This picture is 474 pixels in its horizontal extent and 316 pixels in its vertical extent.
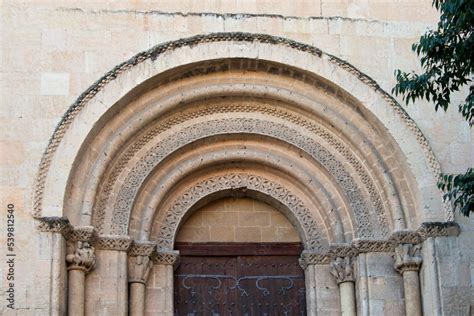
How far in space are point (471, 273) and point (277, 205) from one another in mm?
2650

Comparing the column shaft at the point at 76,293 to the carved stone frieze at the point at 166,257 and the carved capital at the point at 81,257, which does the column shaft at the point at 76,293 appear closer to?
the carved capital at the point at 81,257

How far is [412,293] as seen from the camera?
38.1ft

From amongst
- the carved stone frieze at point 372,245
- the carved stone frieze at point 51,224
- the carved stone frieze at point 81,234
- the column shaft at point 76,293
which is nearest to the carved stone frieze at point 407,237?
the carved stone frieze at point 372,245

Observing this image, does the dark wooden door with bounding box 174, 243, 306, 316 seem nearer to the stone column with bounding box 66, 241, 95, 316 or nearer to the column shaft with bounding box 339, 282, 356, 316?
the column shaft with bounding box 339, 282, 356, 316

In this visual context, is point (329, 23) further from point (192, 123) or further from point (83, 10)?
point (83, 10)

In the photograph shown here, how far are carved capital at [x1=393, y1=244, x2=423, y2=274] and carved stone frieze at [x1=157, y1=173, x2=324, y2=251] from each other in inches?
41.3

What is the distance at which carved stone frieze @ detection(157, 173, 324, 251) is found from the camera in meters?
12.2

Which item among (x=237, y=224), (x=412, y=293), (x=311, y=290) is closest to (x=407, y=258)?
(x=412, y=293)

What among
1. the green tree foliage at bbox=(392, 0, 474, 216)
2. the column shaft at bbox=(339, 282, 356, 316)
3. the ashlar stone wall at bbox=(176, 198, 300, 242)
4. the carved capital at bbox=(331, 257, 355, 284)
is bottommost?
the column shaft at bbox=(339, 282, 356, 316)

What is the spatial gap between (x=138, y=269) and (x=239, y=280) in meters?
1.47

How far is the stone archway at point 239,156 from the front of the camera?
450 inches

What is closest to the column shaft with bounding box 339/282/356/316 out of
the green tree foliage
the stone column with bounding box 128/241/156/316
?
the stone column with bounding box 128/241/156/316

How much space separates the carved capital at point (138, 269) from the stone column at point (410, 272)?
3067 mm

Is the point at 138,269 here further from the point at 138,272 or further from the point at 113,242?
the point at 113,242
